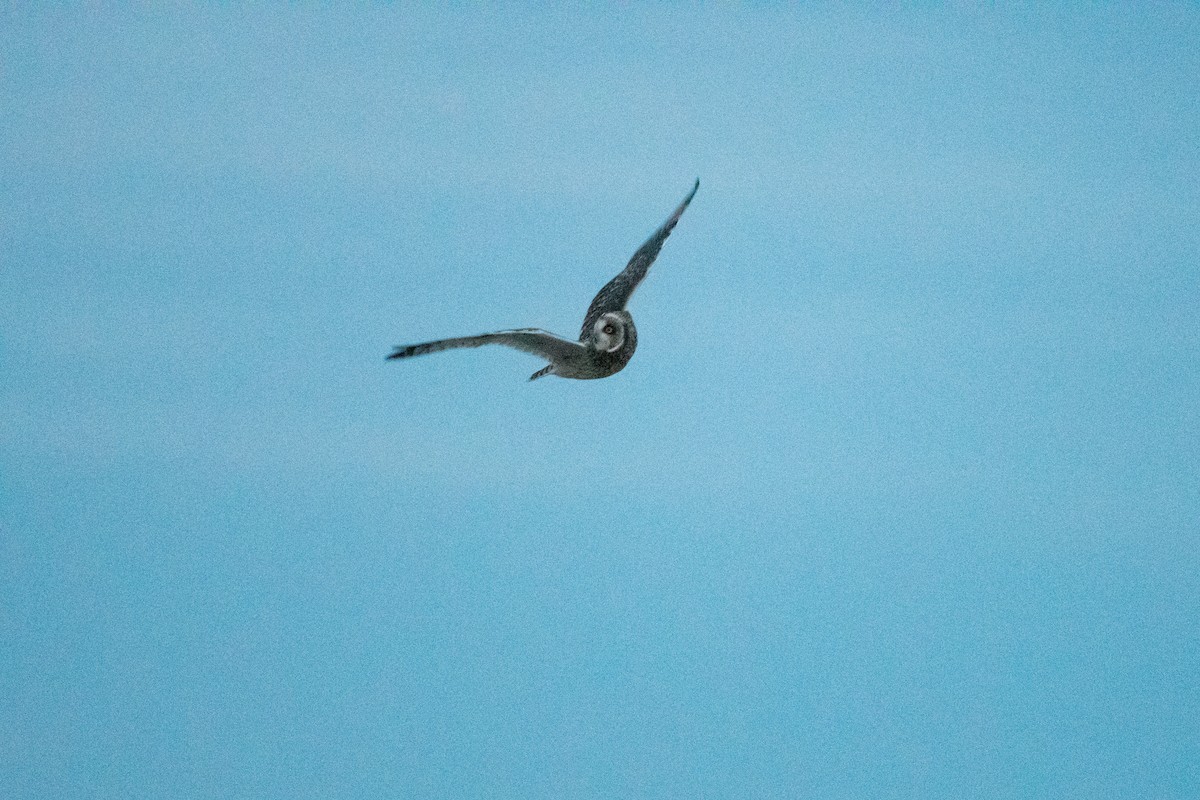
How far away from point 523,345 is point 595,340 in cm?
85

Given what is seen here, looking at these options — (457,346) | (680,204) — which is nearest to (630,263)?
(680,204)

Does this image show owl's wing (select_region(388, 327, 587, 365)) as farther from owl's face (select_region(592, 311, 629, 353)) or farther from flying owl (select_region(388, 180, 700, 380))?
owl's face (select_region(592, 311, 629, 353))

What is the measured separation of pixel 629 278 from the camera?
38.8ft

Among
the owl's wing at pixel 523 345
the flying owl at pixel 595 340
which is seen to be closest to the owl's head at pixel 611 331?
the flying owl at pixel 595 340

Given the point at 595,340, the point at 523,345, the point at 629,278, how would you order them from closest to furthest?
the point at 523,345 < the point at 595,340 < the point at 629,278

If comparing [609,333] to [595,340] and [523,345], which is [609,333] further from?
[523,345]

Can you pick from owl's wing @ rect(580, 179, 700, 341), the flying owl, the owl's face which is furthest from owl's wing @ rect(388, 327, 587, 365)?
owl's wing @ rect(580, 179, 700, 341)

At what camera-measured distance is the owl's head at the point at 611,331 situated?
10557 mm

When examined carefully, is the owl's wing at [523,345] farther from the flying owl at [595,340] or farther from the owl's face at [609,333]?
the owl's face at [609,333]

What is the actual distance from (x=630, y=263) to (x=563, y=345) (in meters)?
2.25

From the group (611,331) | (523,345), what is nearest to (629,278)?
(611,331)

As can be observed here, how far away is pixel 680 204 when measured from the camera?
12.7 meters

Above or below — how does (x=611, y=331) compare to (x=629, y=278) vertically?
below

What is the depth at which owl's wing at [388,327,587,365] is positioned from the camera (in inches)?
362
